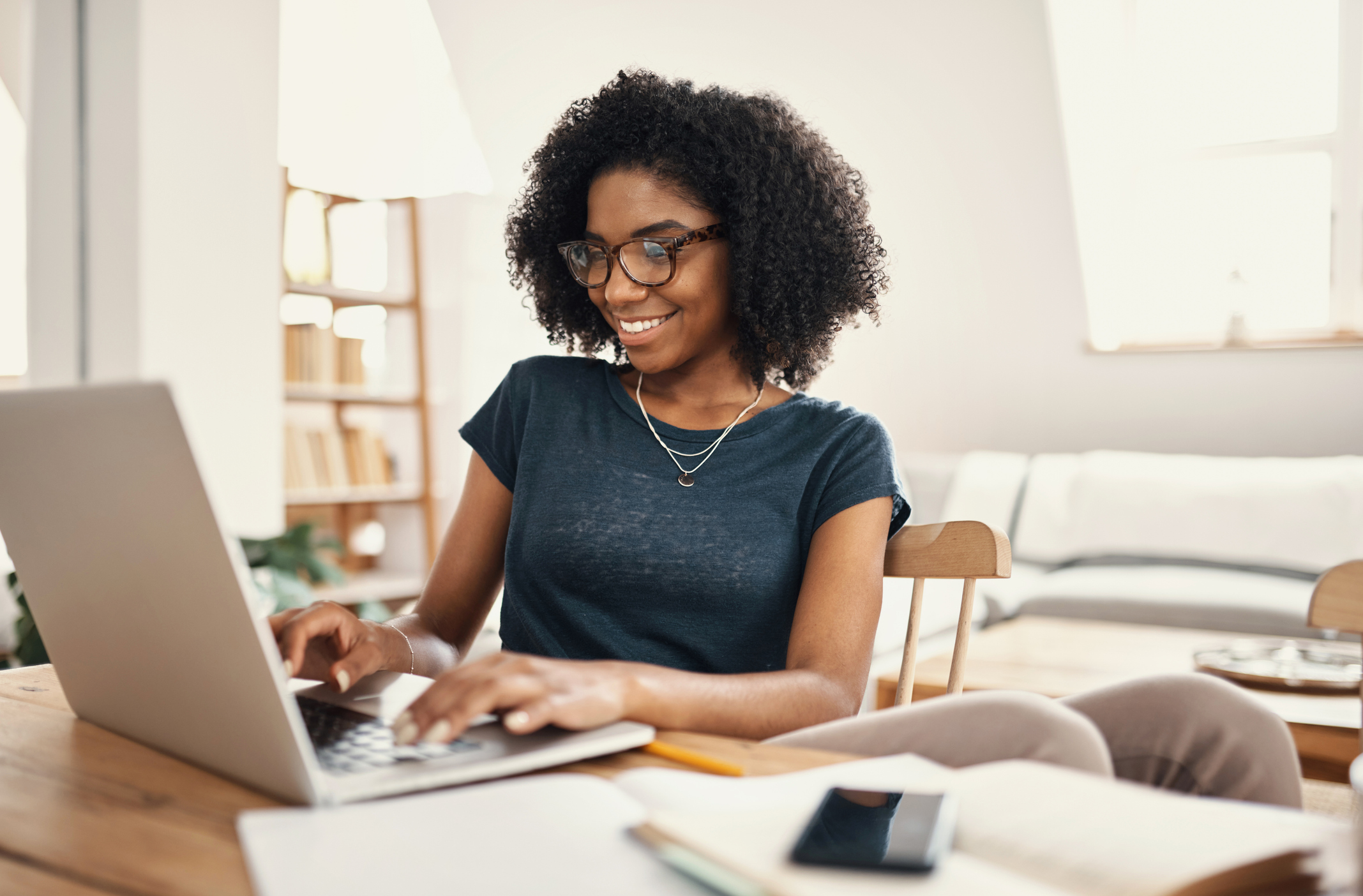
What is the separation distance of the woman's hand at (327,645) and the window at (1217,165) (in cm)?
390

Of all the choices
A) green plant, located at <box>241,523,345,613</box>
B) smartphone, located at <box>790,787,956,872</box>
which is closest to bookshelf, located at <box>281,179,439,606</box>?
green plant, located at <box>241,523,345,613</box>

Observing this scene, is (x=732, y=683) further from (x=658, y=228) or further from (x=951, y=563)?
(x=658, y=228)

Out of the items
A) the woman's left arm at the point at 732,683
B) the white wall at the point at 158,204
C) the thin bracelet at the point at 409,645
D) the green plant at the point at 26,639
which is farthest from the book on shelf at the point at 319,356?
the woman's left arm at the point at 732,683

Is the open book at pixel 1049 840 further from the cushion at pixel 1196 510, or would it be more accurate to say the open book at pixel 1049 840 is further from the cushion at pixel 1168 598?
the cushion at pixel 1196 510

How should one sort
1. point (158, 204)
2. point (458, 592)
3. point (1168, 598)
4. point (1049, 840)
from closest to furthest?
point (1049, 840)
point (458, 592)
point (158, 204)
point (1168, 598)

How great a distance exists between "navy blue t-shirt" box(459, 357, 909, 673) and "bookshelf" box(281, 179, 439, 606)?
9.92ft

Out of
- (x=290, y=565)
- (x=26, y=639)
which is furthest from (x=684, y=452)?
(x=290, y=565)

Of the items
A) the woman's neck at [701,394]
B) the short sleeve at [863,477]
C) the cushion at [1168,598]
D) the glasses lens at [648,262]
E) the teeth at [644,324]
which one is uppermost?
the glasses lens at [648,262]

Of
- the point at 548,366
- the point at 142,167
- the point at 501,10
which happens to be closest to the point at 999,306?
the point at 501,10

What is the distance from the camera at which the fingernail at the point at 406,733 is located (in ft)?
1.99

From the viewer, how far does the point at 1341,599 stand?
0.94m

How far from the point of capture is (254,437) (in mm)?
3021

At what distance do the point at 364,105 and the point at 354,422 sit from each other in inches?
63.2

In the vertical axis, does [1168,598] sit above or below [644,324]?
below
